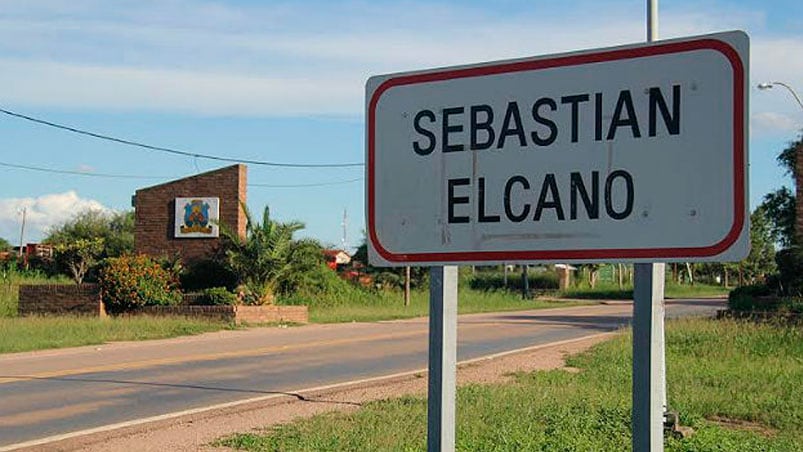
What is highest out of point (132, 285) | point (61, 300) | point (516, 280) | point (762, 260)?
point (762, 260)

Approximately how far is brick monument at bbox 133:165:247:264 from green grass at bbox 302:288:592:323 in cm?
417

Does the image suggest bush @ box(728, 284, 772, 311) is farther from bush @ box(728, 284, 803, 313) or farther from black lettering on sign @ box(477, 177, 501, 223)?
black lettering on sign @ box(477, 177, 501, 223)

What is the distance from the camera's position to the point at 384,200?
9.55ft

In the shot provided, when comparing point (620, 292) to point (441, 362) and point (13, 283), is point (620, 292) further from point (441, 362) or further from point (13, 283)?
point (441, 362)

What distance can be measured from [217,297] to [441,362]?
91.5 ft

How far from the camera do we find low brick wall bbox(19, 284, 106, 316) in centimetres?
3016

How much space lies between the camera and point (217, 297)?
30.1 metres

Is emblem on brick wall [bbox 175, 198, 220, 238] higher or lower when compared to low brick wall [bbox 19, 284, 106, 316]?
higher

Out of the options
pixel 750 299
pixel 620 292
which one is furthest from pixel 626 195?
pixel 620 292

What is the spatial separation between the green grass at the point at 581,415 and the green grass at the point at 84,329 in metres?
10.7

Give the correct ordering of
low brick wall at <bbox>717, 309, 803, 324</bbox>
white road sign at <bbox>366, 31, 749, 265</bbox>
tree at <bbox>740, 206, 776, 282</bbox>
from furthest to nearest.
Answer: tree at <bbox>740, 206, 776, 282</bbox> → low brick wall at <bbox>717, 309, 803, 324</bbox> → white road sign at <bbox>366, 31, 749, 265</bbox>

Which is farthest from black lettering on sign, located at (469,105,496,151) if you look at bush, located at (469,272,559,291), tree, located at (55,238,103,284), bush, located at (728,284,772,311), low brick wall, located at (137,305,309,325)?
bush, located at (469,272,559,291)

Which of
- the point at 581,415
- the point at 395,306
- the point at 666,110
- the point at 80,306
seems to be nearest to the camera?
→ the point at 666,110

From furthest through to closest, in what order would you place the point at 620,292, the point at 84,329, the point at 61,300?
the point at 620,292, the point at 61,300, the point at 84,329
